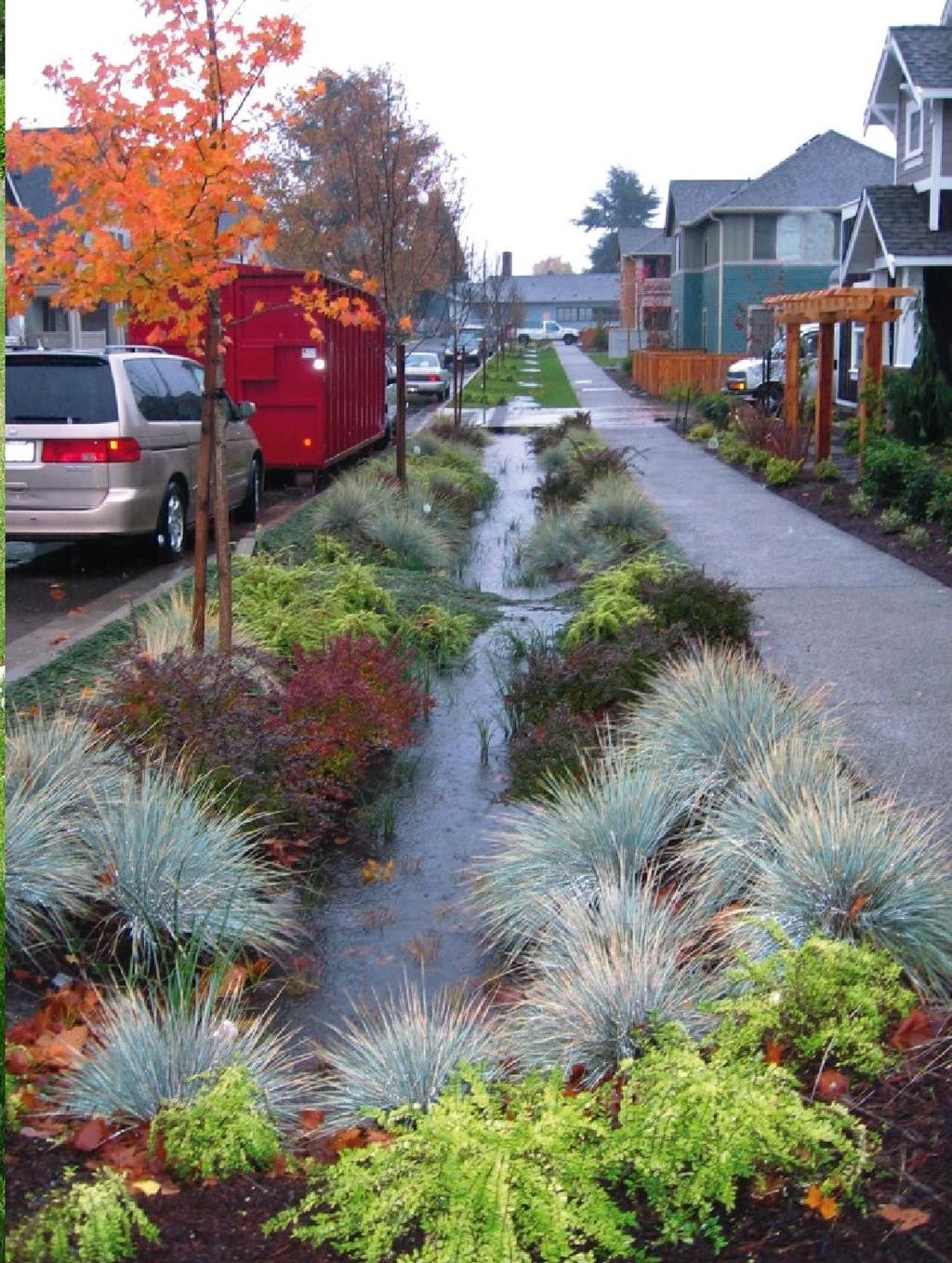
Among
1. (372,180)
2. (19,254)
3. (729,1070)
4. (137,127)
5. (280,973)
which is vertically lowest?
(280,973)

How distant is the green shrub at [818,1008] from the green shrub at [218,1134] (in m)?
1.15

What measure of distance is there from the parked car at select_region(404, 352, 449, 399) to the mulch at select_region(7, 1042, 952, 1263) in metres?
38.4

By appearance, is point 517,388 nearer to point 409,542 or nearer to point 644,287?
point 644,287

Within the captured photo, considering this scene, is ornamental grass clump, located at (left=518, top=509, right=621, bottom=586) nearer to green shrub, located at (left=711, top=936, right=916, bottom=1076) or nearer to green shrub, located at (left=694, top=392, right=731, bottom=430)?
green shrub, located at (left=711, top=936, right=916, bottom=1076)

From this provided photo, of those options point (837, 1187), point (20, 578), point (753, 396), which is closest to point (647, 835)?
point (837, 1187)

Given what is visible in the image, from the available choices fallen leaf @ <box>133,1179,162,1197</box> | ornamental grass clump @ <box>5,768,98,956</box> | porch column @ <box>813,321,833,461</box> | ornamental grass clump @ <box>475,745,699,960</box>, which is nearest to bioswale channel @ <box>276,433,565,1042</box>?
ornamental grass clump @ <box>475,745,699,960</box>

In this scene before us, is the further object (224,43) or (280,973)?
(224,43)

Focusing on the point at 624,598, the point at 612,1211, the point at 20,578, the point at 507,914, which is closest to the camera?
the point at 612,1211

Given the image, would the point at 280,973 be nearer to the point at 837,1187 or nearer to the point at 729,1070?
the point at 729,1070

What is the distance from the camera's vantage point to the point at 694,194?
6519 centimetres

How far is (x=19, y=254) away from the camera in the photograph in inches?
272

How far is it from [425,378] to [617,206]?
101763 millimetres

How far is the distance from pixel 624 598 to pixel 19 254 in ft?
13.5

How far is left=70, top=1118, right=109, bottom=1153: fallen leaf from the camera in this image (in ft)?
12.0
